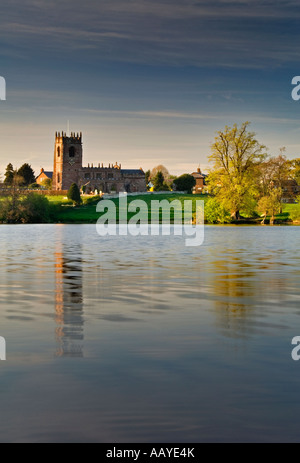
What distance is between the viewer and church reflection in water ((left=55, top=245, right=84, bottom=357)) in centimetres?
1164

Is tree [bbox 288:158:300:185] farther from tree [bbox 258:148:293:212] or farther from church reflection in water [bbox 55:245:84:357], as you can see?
church reflection in water [bbox 55:245:84:357]

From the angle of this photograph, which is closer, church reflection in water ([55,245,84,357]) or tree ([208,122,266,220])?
church reflection in water ([55,245,84,357])

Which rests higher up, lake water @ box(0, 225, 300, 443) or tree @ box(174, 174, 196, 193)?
tree @ box(174, 174, 196, 193)

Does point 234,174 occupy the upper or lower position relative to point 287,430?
upper

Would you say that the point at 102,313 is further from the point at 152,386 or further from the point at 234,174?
the point at 234,174

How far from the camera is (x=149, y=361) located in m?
10.5

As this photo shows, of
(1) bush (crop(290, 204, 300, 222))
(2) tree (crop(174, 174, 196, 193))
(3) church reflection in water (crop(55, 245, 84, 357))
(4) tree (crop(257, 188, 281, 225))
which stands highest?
(2) tree (crop(174, 174, 196, 193))

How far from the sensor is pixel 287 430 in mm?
7309

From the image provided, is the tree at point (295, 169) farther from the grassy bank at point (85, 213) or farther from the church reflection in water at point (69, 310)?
the church reflection in water at point (69, 310)

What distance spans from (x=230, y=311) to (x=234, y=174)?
79.5 meters

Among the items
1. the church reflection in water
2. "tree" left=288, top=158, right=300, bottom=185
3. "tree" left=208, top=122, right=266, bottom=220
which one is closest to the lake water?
the church reflection in water

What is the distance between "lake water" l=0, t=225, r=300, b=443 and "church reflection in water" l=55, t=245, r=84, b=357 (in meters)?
0.04

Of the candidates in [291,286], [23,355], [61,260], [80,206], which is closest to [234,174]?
[80,206]

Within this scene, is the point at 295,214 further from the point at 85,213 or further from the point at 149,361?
the point at 149,361
